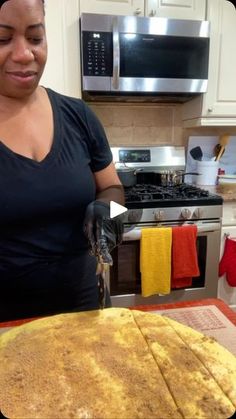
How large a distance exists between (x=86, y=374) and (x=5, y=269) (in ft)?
1.12

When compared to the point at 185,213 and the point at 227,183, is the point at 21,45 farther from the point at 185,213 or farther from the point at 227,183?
the point at 227,183

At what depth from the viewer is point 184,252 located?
5.83ft

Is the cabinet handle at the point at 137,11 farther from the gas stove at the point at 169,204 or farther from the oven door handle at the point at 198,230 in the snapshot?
the oven door handle at the point at 198,230

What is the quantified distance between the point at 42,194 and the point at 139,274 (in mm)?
1168

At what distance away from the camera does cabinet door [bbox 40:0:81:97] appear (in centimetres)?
→ 177

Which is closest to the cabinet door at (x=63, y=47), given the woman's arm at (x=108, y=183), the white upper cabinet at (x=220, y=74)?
the white upper cabinet at (x=220, y=74)

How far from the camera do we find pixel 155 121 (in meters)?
2.28

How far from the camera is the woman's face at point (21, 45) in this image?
651 mm

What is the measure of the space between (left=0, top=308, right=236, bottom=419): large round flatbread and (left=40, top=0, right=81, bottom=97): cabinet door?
4.84 feet

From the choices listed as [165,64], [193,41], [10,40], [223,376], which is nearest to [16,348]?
[223,376]

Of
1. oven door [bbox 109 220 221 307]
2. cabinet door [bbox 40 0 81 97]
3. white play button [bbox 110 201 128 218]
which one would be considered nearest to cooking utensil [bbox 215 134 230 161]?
oven door [bbox 109 220 221 307]

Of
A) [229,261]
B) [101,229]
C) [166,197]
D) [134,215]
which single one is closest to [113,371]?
[101,229]

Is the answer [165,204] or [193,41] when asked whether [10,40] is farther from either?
[193,41]

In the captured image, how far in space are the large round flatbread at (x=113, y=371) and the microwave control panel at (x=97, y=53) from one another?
146cm
